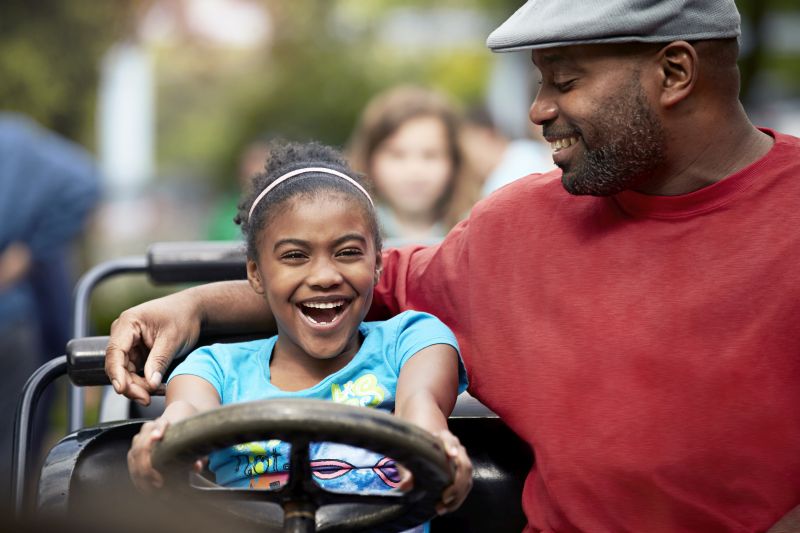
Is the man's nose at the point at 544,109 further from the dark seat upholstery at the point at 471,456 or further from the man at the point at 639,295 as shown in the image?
the dark seat upholstery at the point at 471,456

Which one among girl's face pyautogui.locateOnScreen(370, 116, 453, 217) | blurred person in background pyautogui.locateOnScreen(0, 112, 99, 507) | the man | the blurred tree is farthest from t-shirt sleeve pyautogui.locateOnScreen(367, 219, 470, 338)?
the blurred tree

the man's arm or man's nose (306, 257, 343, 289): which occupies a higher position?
man's nose (306, 257, 343, 289)

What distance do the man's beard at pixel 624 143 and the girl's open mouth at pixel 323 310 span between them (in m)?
0.58

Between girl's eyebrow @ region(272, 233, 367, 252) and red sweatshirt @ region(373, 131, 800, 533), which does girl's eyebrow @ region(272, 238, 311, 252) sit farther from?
red sweatshirt @ region(373, 131, 800, 533)

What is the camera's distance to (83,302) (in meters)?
3.81

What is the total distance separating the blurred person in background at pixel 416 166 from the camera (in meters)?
5.98

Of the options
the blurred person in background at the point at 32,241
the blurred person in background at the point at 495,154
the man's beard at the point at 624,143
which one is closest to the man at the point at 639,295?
the man's beard at the point at 624,143

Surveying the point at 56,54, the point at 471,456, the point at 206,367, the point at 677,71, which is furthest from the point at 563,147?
the point at 56,54

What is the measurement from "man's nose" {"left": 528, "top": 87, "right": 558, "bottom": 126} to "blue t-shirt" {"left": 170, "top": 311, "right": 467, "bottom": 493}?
0.50m

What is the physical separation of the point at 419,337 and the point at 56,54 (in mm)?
7035

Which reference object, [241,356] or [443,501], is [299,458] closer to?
[443,501]

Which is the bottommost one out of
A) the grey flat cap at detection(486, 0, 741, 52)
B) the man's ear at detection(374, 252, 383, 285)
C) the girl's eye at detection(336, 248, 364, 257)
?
the man's ear at detection(374, 252, 383, 285)

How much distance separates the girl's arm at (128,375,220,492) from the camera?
7.29 feet

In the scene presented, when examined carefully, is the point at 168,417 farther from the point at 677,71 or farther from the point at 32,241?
the point at 32,241
